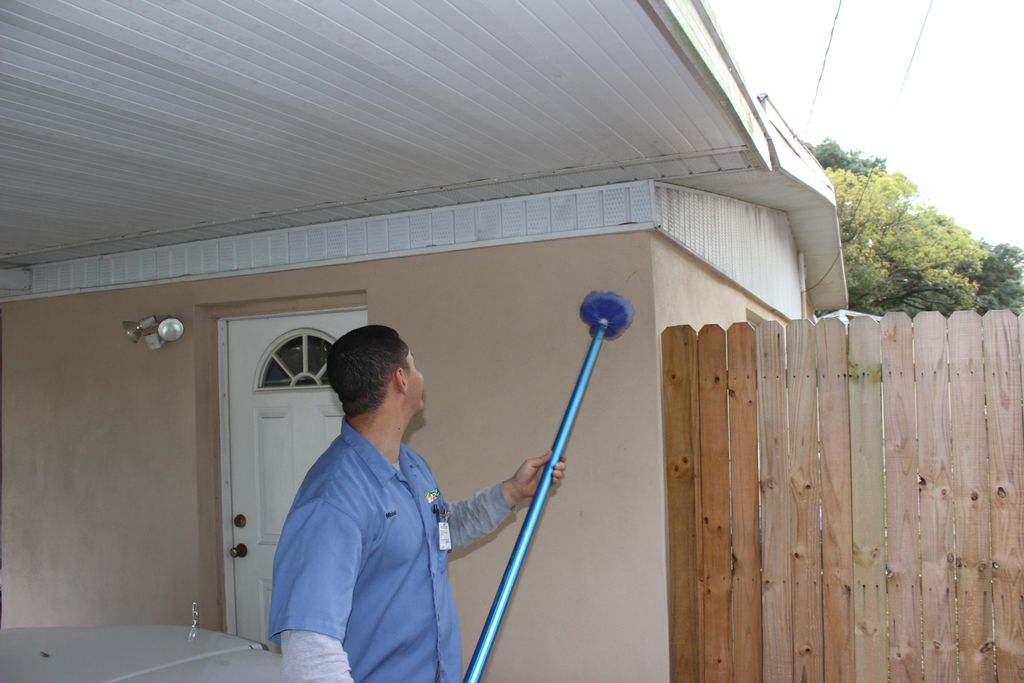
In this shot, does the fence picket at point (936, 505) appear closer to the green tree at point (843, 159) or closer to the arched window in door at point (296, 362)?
the arched window in door at point (296, 362)

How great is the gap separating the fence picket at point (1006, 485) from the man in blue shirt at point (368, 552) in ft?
7.15

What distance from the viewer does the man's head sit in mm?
2141

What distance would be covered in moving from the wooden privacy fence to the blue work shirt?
1.73m

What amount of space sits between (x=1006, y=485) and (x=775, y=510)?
0.87m

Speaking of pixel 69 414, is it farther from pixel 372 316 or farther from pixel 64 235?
pixel 372 316

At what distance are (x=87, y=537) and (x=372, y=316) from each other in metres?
2.75

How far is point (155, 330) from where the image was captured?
505 centimetres

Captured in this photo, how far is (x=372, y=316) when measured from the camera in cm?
439

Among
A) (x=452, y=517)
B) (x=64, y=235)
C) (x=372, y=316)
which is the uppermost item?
(x=64, y=235)

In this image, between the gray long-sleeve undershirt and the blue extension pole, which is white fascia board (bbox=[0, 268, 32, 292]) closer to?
the blue extension pole

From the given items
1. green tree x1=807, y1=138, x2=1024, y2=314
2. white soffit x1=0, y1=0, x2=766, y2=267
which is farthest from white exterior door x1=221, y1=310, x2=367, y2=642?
green tree x1=807, y1=138, x2=1024, y2=314

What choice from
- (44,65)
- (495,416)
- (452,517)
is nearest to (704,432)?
(495,416)

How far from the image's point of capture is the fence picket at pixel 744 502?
11.3 feet

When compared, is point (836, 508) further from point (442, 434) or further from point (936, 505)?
point (442, 434)
